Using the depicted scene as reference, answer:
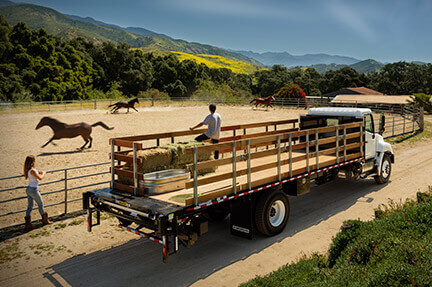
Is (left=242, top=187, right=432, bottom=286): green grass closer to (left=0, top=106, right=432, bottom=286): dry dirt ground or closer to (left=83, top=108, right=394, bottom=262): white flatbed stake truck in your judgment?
(left=0, top=106, right=432, bottom=286): dry dirt ground

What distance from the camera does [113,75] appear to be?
67688 millimetres

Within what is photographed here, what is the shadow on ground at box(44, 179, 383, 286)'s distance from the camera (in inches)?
248

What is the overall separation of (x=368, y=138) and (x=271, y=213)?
4.96 metres

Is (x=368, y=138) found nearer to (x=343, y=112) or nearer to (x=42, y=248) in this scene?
(x=343, y=112)

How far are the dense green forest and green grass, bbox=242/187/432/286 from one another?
3273cm

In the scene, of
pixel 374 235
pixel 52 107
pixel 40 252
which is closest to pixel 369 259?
pixel 374 235

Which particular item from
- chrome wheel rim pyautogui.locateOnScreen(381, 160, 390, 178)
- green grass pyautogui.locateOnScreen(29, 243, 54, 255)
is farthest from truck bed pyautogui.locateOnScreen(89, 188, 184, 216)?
chrome wheel rim pyautogui.locateOnScreen(381, 160, 390, 178)

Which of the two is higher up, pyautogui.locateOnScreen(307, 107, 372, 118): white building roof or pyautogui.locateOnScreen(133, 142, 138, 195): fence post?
pyautogui.locateOnScreen(307, 107, 372, 118): white building roof

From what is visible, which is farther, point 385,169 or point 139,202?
point 385,169

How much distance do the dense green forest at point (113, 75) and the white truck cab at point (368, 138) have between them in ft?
95.7

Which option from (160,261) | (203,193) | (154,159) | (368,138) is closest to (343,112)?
(368,138)

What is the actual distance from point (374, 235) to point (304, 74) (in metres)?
96.6

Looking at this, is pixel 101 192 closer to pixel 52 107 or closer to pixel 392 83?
pixel 52 107

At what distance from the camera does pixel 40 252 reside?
7.40 meters
